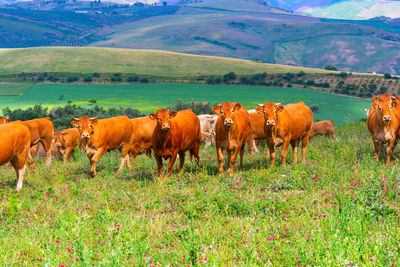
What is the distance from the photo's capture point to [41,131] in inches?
609

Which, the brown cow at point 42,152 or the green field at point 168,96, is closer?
the brown cow at point 42,152

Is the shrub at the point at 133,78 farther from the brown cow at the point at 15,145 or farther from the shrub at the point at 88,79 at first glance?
the brown cow at the point at 15,145

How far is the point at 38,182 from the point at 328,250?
8540mm

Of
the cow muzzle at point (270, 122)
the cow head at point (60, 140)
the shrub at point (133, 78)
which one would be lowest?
the shrub at point (133, 78)

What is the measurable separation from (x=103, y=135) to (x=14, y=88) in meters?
64.8

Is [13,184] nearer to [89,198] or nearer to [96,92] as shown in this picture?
[89,198]

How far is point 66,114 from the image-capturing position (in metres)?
39.6

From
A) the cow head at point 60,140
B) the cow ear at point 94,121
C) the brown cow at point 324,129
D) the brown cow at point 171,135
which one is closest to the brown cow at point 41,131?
the cow head at point 60,140

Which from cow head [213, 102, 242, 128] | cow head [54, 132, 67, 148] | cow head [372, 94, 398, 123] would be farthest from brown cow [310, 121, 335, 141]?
cow head [54, 132, 67, 148]

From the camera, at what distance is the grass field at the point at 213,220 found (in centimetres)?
504

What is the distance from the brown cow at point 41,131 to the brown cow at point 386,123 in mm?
11225

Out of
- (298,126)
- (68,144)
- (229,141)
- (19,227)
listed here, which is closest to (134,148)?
(68,144)

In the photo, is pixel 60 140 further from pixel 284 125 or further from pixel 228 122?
pixel 284 125

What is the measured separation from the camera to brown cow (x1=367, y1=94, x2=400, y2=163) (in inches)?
427
